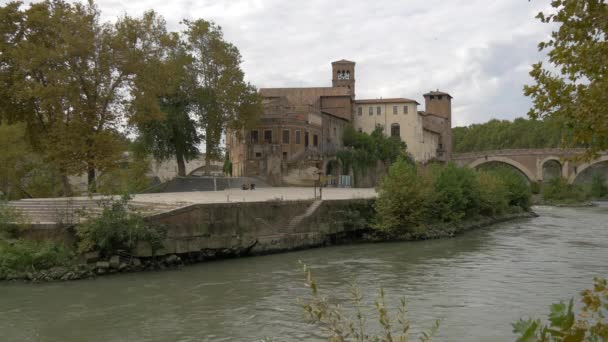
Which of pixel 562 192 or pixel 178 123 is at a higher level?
pixel 178 123

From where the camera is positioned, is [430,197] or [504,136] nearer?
[430,197]

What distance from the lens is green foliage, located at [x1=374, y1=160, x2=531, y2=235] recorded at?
27062mm

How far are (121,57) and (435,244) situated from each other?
15.0 metres

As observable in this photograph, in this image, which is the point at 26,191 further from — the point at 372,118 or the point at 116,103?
the point at 372,118

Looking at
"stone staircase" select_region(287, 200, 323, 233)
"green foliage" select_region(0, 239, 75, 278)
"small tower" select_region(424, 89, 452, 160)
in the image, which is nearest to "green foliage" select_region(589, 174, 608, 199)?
"small tower" select_region(424, 89, 452, 160)

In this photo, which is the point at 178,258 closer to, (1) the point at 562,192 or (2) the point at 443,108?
(1) the point at 562,192

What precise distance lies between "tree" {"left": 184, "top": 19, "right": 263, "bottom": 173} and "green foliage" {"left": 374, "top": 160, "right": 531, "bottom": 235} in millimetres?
14416

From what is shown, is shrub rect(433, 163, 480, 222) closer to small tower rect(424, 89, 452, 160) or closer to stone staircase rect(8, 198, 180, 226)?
stone staircase rect(8, 198, 180, 226)

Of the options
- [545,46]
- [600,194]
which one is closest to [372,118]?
[600,194]

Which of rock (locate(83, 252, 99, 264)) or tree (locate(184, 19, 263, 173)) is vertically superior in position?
tree (locate(184, 19, 263, 173))

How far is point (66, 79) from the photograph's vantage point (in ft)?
76.3

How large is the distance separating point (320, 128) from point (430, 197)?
26241 millimetres

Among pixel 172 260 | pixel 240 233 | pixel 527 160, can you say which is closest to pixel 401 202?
pixel 240 233

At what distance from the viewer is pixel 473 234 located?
29.5 m
